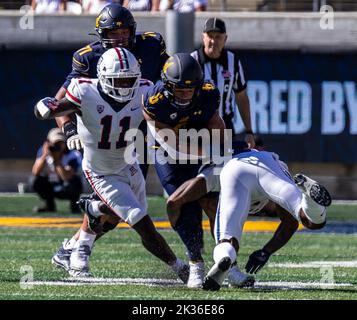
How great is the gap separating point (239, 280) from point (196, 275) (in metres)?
0.24

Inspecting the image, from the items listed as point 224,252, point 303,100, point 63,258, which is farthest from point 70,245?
point 303,100

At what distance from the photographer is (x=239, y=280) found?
20.5 ft

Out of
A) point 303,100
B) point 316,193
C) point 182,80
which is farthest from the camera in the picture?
point 303,100

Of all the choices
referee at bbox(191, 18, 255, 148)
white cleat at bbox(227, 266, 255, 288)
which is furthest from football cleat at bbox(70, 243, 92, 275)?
referee at bbox(191, 18, 255, 148)

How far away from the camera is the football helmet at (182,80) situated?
6098mm

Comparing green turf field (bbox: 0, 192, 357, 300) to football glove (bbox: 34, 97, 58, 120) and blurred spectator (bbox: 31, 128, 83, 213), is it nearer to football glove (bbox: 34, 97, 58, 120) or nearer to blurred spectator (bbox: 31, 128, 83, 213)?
football glove (bbox: 34, 97, 58, 120)

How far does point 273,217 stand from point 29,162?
3.52 m

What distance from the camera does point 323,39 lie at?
12.9 meters

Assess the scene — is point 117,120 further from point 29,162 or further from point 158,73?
point 29,162

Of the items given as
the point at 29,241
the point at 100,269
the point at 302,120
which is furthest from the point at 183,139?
the point at 302,120

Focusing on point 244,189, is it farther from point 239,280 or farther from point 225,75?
point 225,75

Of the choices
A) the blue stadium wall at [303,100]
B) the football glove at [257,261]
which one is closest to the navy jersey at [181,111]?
the football glove at [257,261]

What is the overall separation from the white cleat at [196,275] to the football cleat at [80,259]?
2.47 ft

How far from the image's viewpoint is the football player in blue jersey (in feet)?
22.6
